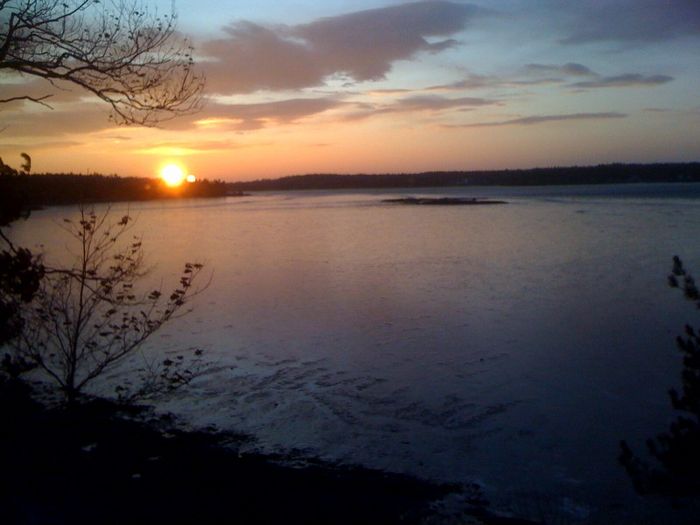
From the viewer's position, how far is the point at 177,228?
33.9 metres

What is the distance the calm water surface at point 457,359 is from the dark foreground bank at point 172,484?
1.66ft

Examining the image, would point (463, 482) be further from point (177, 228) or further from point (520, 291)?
point (177, 228)

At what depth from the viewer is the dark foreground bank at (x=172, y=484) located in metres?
5.21

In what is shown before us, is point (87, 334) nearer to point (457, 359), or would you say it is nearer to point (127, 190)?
point (457, 359)

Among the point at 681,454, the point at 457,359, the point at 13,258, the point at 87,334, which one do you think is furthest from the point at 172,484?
the point at 87,334

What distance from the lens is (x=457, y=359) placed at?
984 cm

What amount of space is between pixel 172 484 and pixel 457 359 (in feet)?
16.9

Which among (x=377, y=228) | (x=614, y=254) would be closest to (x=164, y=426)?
(x=614, y=254)

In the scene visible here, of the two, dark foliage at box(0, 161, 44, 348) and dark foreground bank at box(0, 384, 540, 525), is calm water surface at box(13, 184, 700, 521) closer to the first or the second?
dark foreground bank at box(0, 384, 540, 525)

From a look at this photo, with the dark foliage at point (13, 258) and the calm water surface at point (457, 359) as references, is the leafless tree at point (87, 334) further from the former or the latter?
the dark foliage at point (13, 258)

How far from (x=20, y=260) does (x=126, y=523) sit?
2467 mm

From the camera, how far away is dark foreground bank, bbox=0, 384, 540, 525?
5211 mm

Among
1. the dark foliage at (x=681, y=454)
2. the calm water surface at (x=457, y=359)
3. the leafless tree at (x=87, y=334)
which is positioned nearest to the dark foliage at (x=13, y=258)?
the leafless tree at (x=87, y=334)

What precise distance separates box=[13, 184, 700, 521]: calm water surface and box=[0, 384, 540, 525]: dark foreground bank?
51 cm
